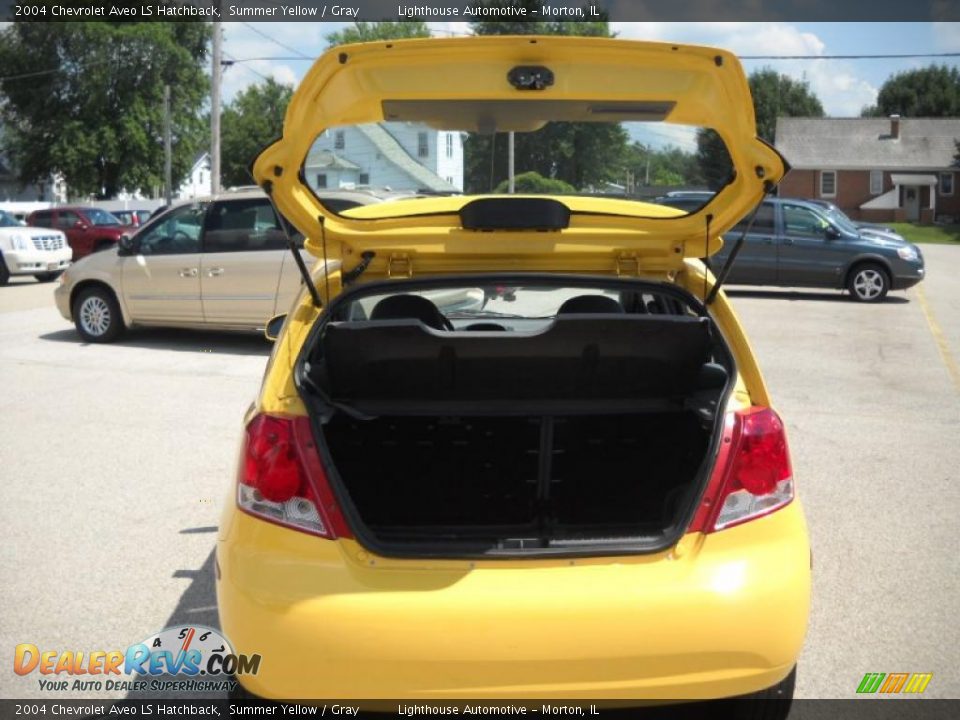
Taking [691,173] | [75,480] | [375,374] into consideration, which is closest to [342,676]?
[375,374]

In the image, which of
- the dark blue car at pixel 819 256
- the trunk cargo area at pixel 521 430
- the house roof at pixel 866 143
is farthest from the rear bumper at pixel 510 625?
the house roof at pixel 866 143

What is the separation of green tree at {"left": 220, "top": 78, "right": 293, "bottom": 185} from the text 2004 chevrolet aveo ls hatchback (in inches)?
2781

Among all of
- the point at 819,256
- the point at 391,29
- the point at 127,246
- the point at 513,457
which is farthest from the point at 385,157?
the point at 819,256

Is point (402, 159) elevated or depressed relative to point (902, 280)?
elevated

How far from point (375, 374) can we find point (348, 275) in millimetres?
352

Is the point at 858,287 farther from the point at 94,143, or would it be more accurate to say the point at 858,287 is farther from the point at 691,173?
the point at 94,143

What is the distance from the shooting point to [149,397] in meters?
9.27

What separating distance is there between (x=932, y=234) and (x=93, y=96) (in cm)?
4391

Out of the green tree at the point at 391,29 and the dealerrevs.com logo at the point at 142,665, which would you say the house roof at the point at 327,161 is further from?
the green tree at the point at 391,29

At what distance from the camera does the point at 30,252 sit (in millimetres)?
23406

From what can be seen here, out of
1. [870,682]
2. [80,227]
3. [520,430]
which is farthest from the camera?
[80,227]

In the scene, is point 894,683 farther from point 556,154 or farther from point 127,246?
point 127,246

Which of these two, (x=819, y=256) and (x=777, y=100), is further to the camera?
(x=777, y=100)

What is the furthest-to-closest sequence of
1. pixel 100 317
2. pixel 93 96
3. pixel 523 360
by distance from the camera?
pixel 93 96 < pixel 100 317 < pixel 523 360
